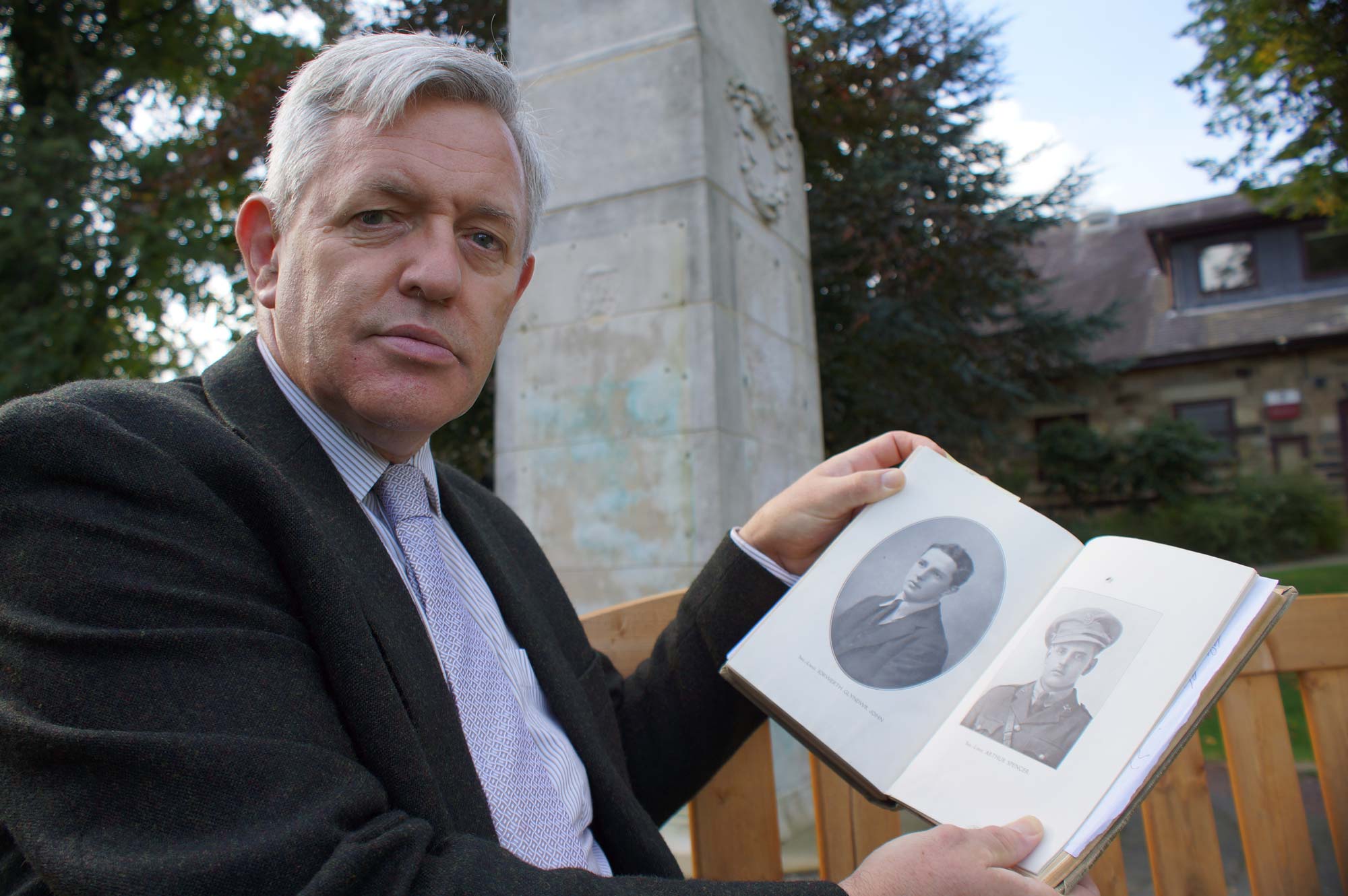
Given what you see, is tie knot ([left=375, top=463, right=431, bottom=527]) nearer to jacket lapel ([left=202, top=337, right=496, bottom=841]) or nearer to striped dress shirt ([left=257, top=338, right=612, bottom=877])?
striped dress shirt ([left=257, top=338, right=612, bottom=877])

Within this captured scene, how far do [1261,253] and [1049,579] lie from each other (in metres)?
18.6

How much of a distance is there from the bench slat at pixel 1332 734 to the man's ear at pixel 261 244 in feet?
5.85

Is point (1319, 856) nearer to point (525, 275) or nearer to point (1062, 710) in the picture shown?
A: point (1062, 710)

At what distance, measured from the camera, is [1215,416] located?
15828 mm

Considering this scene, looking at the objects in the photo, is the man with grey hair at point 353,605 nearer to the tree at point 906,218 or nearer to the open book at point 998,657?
the open book at point 998,657

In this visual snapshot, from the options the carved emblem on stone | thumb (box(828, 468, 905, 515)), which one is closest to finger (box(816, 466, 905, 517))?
thumb (box(828, 468, 905, 515))

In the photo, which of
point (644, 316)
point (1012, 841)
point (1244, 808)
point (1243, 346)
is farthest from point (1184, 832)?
point (1243, 346)

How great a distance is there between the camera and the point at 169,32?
10656mm

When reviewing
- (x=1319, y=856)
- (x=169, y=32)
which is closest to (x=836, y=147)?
(x=1319, y=856)

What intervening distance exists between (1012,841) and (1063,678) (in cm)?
22

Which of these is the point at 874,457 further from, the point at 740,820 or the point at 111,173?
the point at 111,173

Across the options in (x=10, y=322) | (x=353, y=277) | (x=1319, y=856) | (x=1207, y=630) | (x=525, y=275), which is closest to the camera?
(x=1207, y=630)

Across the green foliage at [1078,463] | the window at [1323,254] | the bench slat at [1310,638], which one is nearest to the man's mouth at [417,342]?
the bench slat at [1310,638]

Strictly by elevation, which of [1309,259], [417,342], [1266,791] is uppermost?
[1309,259]
